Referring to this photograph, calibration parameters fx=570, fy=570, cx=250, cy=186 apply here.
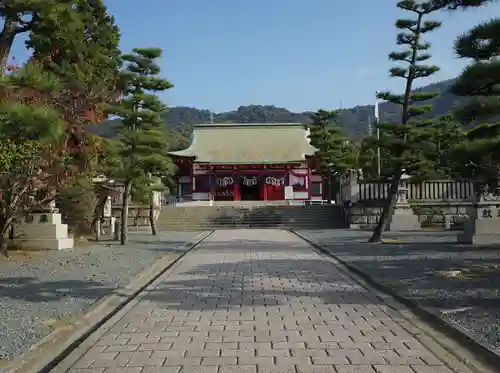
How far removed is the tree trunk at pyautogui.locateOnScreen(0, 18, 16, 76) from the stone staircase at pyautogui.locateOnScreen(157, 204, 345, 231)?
60.5ft

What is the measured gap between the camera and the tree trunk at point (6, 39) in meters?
11.7

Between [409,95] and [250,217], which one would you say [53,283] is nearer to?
[409,95]

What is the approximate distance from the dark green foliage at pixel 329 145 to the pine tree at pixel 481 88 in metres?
26.1

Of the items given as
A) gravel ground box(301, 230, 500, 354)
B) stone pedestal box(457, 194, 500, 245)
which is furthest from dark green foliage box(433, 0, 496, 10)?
stone pedestal box(457, 194, 500, 245)

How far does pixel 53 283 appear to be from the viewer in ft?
32.5

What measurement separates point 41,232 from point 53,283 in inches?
271

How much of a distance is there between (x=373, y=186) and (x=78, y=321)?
2302cm

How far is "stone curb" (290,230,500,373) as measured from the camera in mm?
5074

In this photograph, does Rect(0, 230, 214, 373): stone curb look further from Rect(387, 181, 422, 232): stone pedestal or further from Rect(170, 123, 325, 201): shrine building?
Rect(170, 123, 325, 201): shrine building

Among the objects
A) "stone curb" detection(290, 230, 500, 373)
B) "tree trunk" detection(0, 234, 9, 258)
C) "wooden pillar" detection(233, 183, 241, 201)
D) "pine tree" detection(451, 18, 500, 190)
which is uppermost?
"pine tree" detection(451, 18, 500, 190)

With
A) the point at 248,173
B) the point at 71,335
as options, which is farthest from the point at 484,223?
the point at 248,173

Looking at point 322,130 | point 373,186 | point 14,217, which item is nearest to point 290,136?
point 322,130

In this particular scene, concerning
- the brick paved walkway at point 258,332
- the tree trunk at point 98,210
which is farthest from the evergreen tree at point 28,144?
the tree trunk at point 98,210

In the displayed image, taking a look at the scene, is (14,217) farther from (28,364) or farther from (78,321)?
(28,364)
